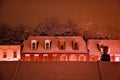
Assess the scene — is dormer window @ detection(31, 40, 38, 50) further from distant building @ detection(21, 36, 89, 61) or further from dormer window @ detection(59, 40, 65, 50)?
dormer window @ detection(59, 40, 65, 50)

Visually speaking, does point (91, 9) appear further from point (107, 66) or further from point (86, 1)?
point (107, 66)

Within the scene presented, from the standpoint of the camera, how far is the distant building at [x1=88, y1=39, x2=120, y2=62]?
771 centimetres

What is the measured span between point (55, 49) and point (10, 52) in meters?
1.39

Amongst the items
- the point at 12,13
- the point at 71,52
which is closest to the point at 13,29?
the point at 12,13

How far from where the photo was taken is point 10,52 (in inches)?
299

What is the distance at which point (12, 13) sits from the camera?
7.86 m

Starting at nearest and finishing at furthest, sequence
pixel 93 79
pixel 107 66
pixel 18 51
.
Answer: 1. pixel 93 79
2. pixel 107 66
3. pixel 18 51

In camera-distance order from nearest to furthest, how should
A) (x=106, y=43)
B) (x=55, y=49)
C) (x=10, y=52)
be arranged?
1. (x=10, y=52)
2. (x=55, y=49)
3. (x=106, y=43)

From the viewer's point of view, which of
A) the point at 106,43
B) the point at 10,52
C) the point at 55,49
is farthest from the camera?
the point at 106,43

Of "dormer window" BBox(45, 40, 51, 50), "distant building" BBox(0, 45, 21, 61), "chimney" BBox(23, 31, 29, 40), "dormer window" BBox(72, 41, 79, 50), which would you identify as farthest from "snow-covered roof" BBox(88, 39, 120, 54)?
"distant building" BBox(0, 45, 21, 61)

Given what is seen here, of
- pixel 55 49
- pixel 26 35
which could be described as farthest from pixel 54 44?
pixel 26 35

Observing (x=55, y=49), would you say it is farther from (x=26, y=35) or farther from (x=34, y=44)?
(x=26, y=35)

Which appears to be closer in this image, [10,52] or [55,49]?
[10,52]

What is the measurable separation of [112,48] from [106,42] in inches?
10.7
